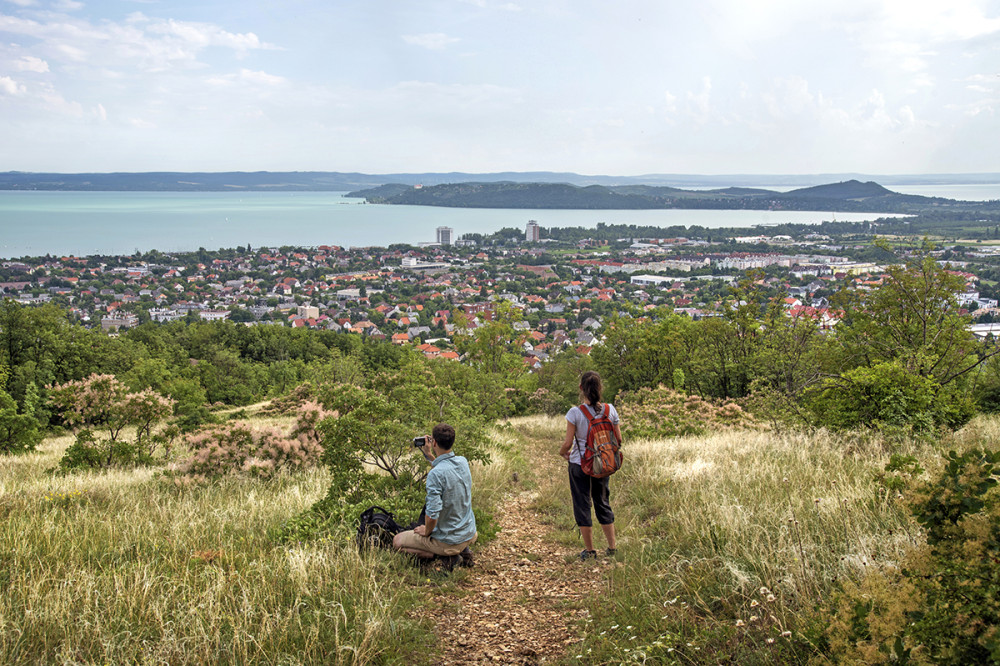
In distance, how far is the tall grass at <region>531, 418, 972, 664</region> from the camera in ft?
8.89

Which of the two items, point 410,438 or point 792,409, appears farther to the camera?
point 792,409

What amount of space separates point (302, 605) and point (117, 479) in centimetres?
458

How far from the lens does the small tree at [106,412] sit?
810cm

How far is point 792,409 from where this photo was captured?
9.48 meters

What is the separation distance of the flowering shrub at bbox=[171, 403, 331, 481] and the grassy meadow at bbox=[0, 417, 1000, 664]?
5.25 feet

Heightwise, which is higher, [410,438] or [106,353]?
[410,438]

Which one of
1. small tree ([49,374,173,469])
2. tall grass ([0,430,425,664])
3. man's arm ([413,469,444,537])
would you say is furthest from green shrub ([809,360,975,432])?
small tree ([49,374,173,469])

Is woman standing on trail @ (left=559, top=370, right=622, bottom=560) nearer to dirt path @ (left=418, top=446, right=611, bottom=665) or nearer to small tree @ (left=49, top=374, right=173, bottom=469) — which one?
dirt path @ (left=418, top=446, right=611, bottom=665)

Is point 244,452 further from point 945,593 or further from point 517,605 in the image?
Answer: point 945,593

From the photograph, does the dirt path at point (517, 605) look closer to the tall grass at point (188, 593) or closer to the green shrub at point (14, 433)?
the tall grass at point (188, 593)

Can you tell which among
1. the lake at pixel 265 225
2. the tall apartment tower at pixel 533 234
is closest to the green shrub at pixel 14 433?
the lake at pixel 265 225

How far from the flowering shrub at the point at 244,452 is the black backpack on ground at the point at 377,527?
2.90m

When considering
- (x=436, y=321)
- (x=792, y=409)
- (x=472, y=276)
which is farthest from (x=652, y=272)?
(x=792, y=409)

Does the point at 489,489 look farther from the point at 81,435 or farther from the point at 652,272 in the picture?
the point at 652,272
